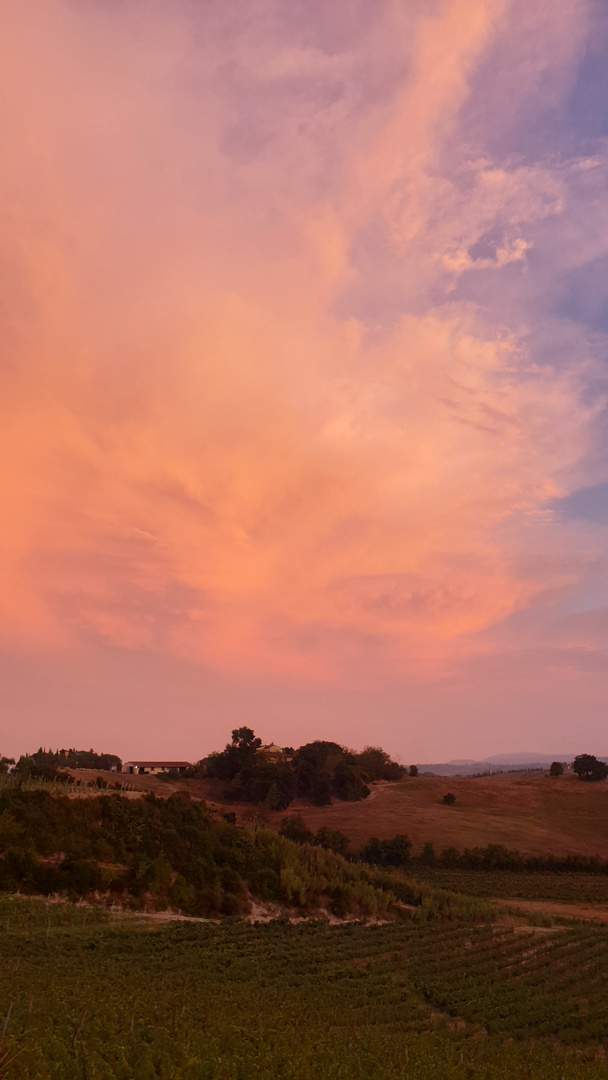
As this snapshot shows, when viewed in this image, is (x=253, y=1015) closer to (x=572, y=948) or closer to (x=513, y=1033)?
(x=513, y=1033)

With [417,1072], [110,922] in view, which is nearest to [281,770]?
[110,922]

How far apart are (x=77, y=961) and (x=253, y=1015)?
7.25 m

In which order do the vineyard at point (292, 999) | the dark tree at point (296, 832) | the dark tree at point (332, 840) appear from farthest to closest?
the dark tree at point (296, 832) < the dark tree at point (332, 840) < the vineyard at point (292, 999)

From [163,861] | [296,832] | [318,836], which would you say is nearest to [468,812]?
[318,836]

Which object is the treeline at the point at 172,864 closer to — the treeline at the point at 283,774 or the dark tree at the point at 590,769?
the treeline at the point at 283,774

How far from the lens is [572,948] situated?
2977 cm

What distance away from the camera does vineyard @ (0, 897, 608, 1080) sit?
11.0 m

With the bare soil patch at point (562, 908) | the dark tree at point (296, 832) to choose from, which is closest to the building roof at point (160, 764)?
the dark tree at point (296, 832)

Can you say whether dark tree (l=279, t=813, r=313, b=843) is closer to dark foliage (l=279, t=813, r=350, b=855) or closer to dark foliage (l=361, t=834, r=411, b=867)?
dark foliage (l=279, t=813, r=350, b=855)

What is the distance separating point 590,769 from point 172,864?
84983 mm

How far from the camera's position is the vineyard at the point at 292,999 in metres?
11.0

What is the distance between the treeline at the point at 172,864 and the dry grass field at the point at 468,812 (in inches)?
1227

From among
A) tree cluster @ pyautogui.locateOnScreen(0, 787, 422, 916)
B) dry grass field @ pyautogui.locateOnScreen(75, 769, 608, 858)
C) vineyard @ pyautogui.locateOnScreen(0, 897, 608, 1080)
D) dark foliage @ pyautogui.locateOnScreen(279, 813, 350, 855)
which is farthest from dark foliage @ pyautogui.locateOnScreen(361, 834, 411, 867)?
vineyard @ pyautogui.locateOnScreen(0, 897, 608, 1080)

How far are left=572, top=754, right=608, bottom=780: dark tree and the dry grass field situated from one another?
2.12m
